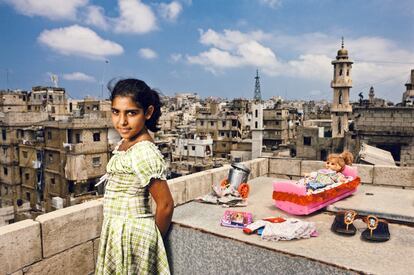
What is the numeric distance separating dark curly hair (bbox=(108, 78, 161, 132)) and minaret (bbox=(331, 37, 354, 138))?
1247 inches

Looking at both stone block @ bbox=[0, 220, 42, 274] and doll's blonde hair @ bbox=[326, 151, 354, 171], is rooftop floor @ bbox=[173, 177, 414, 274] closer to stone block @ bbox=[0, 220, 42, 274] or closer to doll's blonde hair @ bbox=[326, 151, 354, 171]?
doll's blonde hair @ bbox=[326, 151, 354, 171]

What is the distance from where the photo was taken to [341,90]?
3247 cm

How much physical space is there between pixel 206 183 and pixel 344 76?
1165 inches

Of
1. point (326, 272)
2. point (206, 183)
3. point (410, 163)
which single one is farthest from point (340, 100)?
point (326, 272)

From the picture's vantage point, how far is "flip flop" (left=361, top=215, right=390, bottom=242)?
150 inches

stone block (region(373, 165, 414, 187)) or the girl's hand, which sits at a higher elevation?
the girl's hand

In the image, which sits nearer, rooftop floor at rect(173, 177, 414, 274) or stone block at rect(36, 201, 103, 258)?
rooftop floor at rect(173, 177, 414, 274)

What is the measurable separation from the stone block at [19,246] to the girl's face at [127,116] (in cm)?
149

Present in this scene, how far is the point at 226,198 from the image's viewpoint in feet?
18.1

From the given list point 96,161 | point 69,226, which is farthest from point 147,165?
point 96,161

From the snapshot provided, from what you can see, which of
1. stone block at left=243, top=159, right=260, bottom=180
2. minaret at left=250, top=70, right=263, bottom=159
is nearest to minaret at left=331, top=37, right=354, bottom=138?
minaret at left=250, top=70, right=263, bottom=159

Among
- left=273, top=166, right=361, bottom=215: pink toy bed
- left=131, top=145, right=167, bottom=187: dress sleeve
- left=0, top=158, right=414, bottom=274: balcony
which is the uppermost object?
left=131, top=145, right=167, bottom=187: dress sleeve

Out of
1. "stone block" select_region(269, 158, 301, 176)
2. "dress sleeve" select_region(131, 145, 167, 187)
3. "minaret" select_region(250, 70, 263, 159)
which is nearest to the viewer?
"dress sleeve" select_region(131, 145, 167, 187)

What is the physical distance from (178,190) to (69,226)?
6.95 ft
